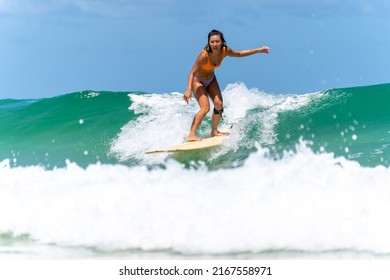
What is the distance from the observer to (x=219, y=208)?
5.19 m

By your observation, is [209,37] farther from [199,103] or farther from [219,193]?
[219,193]

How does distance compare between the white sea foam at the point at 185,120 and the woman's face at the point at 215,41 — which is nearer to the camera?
the woman's face at the point at 215,41

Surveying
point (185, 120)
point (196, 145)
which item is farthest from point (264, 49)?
point (185, 120)

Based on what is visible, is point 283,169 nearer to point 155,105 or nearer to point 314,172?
point 314,172

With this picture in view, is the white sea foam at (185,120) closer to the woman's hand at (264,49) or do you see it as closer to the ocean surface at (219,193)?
the ocean surface at (219,193)

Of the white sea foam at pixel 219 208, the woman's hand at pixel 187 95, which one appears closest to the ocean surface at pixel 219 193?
the white sea foam at pixel 219 208

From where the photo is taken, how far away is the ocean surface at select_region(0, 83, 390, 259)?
15.6ft

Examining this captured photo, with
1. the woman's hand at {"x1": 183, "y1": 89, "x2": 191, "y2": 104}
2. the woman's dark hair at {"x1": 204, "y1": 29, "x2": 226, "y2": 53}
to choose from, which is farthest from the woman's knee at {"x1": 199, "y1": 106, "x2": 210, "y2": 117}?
the woman's dark hair at {"x1": 204, "y1": 29, "x2": 226, "y2": 53}

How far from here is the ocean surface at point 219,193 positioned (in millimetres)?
4758

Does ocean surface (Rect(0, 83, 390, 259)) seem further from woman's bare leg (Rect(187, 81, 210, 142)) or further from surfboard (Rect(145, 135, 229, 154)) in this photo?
woman's bare leg (Rect(187, 81, 210, 142))

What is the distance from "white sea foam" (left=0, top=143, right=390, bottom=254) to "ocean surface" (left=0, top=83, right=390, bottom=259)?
0.04 ft

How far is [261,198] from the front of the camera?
17.3ft

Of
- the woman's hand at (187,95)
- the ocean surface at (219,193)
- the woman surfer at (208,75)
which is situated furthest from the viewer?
the woman surfer at (208,75)

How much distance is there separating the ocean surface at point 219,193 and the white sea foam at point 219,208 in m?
0.01
